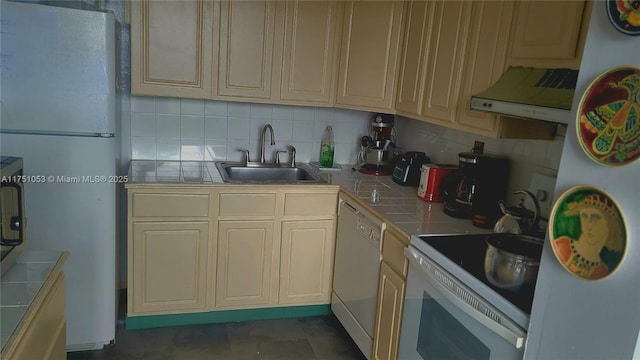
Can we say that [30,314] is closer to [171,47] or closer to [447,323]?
[447,323]

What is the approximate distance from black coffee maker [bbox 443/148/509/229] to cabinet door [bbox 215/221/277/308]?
1.09 meters

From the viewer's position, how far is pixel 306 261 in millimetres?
2896

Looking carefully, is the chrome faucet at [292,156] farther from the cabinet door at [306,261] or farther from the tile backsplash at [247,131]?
the cabinet door at [306,261]

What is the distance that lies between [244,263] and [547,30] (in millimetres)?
1934

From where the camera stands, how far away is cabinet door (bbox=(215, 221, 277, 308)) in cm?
274

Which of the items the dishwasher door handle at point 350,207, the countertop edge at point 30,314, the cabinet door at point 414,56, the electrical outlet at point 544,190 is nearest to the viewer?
the countertop edge at point 30,314

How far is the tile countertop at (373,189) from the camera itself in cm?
216

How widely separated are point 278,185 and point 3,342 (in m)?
1.84

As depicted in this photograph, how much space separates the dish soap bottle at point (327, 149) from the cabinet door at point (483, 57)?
4.02 feet

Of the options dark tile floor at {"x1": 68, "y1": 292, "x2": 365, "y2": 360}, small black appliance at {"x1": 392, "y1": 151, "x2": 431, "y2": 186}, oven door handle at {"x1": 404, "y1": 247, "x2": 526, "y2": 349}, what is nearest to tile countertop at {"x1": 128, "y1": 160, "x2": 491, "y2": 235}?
small black appliance at {"x1": 392, "y1": 151, "x2": 431, "y2": 186}

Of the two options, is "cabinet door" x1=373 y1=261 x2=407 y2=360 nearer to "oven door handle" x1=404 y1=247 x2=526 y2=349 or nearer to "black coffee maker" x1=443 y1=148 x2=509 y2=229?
"oven door handle" x1=404 y1=247 x2=526 y2=349

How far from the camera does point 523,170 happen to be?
87.7 inches

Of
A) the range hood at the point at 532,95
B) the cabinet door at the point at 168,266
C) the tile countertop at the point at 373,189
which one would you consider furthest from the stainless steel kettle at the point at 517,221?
the cabinet door at the point at 168,266

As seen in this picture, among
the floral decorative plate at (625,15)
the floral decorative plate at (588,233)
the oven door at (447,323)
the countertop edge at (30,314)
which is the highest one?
the floral decorative plate at (625,15)
